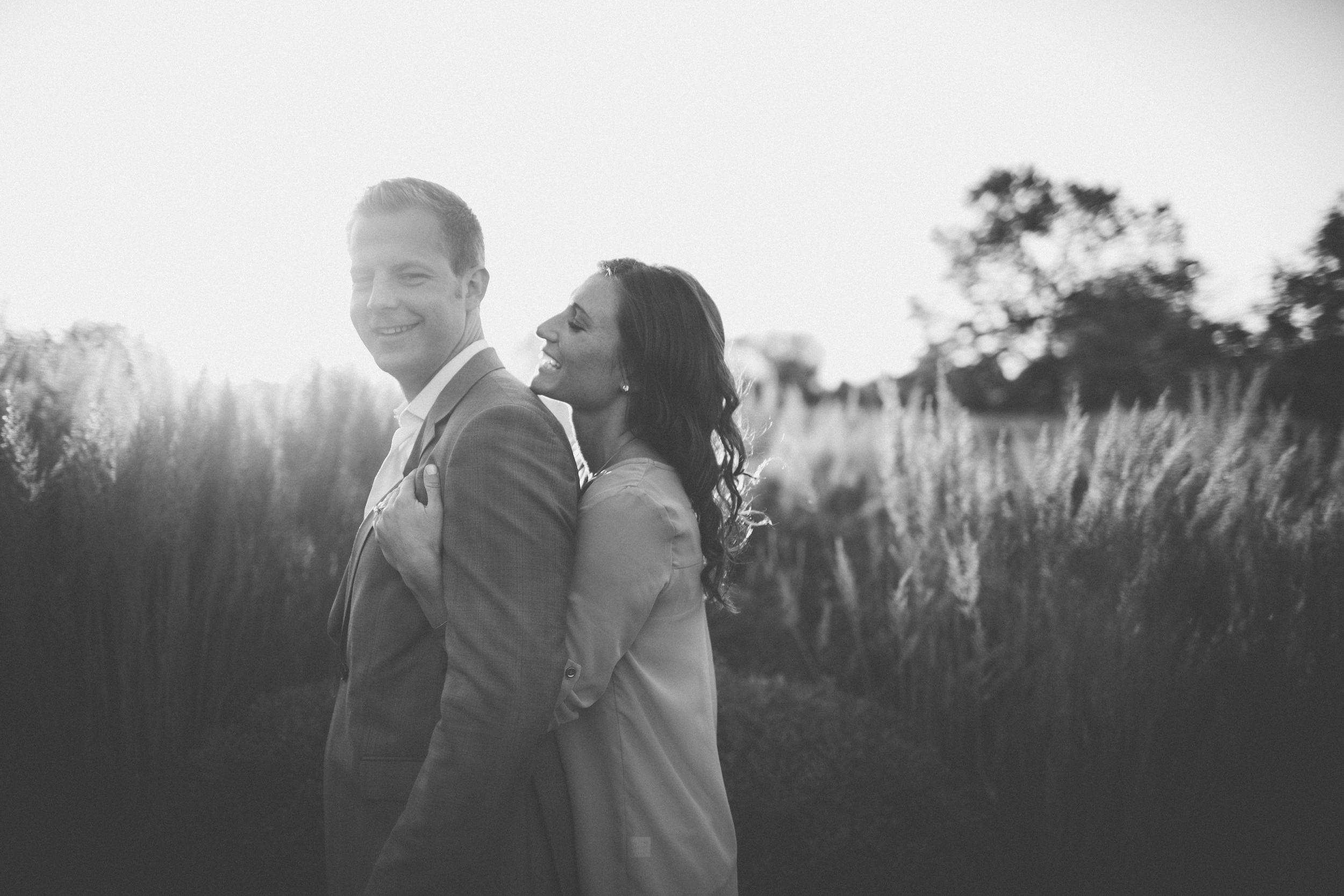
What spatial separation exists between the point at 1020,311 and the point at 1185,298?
50.7 feet

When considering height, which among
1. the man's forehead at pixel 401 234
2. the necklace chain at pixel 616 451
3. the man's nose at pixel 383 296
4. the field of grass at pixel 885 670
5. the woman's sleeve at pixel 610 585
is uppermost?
the man's forehead at pixel 401 234

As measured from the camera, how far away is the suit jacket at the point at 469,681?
4.68ft

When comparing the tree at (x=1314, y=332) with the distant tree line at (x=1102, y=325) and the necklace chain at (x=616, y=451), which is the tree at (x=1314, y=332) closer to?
the distant tree line at (x=1102, y=325)

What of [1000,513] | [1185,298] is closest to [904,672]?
[1000,513]

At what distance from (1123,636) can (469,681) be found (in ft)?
9.74

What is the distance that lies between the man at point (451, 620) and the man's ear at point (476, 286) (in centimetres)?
1

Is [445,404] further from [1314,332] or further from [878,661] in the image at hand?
[1314,332]

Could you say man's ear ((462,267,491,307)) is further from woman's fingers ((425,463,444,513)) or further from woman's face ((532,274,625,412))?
woman's fingers ((425,463,444,513))

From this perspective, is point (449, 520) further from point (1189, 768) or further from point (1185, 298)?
point (1185, 298)

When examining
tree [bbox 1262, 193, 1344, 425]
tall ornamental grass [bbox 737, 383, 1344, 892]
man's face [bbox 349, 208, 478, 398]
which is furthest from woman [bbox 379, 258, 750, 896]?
tree [bbox 1262, 193, 1344, 425]

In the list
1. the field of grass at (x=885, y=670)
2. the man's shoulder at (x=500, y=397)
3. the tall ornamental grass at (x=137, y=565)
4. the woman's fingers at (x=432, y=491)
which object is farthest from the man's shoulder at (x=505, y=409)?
the tall ornamental grass at (x=137, y=565)

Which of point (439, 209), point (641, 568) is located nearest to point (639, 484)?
point (641, 568)

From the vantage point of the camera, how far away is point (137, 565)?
3.26 meters

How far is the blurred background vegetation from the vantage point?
299 cm
